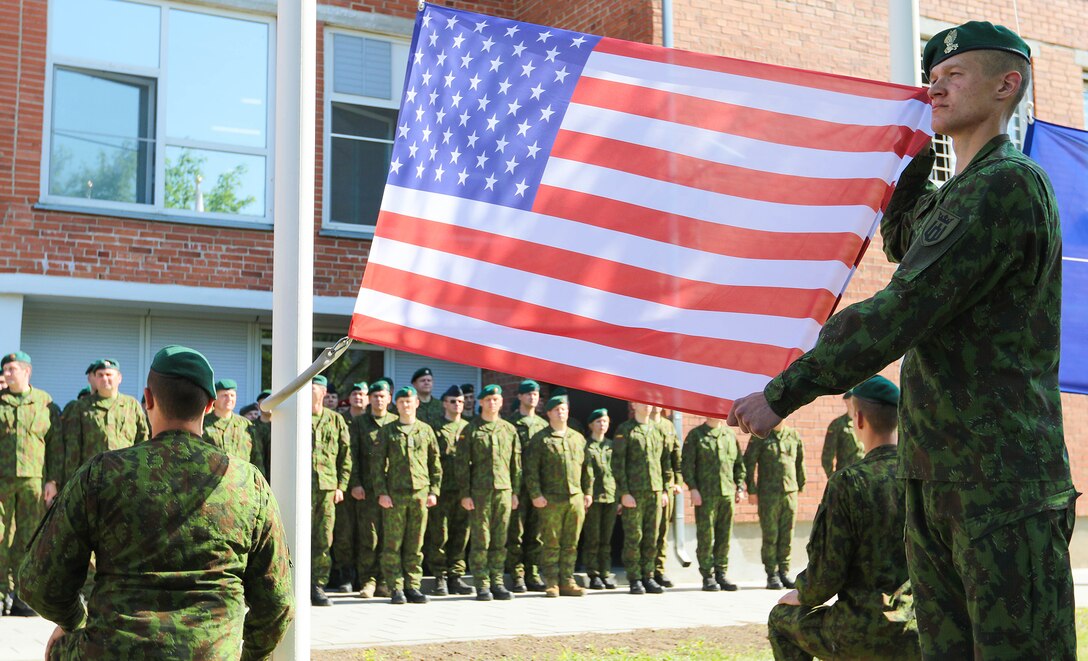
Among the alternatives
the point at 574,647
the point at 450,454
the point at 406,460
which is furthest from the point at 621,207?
the point at 450,454

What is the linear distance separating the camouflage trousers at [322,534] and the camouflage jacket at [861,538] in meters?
→ 7.45

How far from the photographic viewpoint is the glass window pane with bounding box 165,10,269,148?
13594 millimetres

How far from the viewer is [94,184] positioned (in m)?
13.0

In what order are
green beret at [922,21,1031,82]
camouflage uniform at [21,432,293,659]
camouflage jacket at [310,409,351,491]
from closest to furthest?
green beret at [922,21,1031,82], camouflage uniform at [21,432,293,659], camouflage jacket at [310,409,351,491]

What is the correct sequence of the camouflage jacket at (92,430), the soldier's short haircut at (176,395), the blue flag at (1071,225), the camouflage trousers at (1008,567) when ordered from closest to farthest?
the camouflage trousers at (1008,567) < the soldier's short haircut at (176,395) < the blue flag at (1071,225) < the camouflage jacket at (92,430)

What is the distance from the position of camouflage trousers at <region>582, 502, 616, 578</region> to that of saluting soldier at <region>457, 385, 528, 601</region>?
3.51 ft

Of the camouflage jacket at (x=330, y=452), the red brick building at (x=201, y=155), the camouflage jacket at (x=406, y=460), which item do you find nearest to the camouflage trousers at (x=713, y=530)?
the red brick building at (x=201, y=155)

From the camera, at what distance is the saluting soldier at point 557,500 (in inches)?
471

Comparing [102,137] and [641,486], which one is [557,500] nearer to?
[641,486]

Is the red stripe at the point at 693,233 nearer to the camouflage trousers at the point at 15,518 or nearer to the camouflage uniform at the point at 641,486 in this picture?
the camouflage trousers at the point at 15,518

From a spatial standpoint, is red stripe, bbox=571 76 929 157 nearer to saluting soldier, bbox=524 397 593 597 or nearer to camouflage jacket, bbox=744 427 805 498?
saluting soldier, bbox=524 397 593 597

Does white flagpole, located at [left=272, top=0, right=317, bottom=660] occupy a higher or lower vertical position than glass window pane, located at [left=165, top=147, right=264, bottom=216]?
lower

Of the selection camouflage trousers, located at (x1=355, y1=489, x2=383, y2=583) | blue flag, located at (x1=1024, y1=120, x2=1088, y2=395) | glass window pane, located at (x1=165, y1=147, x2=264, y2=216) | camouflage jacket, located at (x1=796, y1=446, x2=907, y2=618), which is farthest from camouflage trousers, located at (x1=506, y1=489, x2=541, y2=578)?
camouflage jacket, located at (x1=796, y1=446, x2=907, y2=618)

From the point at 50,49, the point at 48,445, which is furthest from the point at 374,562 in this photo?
the point at 50,49
